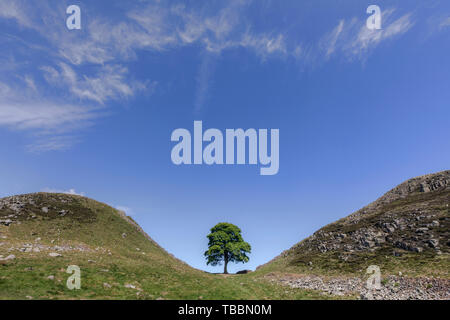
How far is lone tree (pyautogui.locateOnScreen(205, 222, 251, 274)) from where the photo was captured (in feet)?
240

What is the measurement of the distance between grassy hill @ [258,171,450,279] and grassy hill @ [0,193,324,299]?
16.0 m

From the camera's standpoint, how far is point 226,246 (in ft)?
242

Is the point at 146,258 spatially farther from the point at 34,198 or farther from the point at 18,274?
the point at 34,198

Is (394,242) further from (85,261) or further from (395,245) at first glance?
(85,261)

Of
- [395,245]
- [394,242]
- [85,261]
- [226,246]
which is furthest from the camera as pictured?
[226,246]

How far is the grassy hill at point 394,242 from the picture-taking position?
119 ft

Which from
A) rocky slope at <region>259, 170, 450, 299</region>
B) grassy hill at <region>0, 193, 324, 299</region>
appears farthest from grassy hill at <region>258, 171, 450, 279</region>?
grassy hill at <region>0, 193, 324, 299</region>

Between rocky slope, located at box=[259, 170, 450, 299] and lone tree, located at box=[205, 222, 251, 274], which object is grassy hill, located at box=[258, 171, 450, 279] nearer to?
rocky slope, located at box=[259, 170, 450, 299]

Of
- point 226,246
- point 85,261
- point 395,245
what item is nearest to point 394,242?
point 395,245

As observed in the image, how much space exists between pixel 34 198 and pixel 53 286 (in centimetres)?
5060

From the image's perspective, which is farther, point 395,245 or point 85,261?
point 395,245

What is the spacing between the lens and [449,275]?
2898 cm

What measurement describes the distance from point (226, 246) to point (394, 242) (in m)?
45.4
